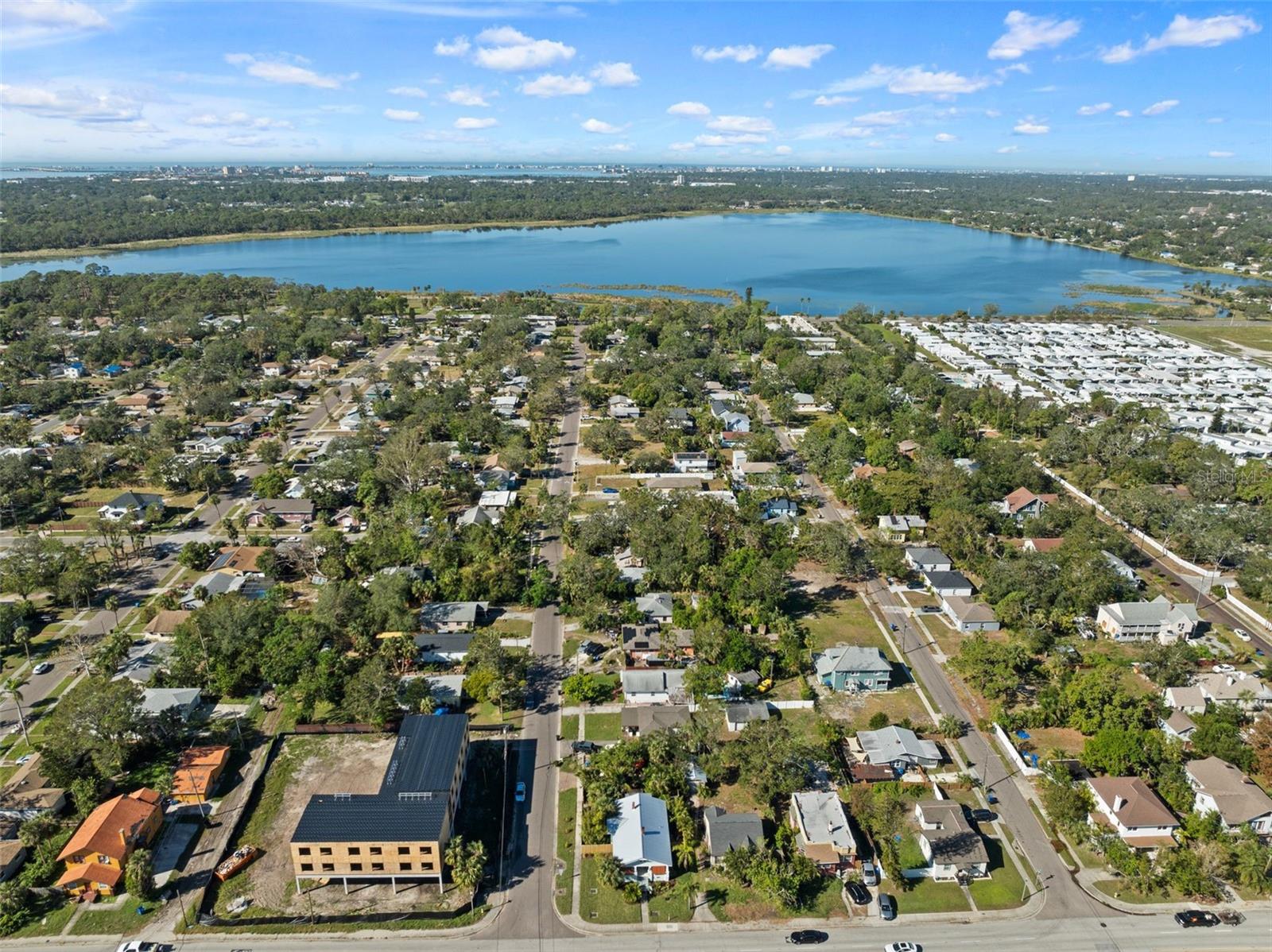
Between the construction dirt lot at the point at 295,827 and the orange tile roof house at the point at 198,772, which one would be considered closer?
the construction dirt lot at the point at 295,827

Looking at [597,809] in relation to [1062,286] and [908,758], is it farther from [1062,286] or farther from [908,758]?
[1062,286]

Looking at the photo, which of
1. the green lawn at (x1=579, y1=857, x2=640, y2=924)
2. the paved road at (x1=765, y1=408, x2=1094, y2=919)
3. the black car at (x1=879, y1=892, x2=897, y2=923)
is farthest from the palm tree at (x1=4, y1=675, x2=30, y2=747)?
the paved road at (x1=765, y1=408, x2=1094, y2=919)

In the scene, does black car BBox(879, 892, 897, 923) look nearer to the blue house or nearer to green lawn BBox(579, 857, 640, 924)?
green lawn BBox(579, 857, 640, 924)

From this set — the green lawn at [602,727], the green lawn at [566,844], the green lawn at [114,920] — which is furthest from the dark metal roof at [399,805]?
the green lawn at [602,727]

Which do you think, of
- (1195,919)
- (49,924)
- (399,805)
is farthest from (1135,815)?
(49,924)

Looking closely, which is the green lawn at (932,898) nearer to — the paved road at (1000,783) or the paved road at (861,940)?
the paved road at (861,940)

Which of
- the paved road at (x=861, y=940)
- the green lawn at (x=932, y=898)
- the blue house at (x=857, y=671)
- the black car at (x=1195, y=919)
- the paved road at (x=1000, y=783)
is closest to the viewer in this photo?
the paved road at (x=861, y=940)

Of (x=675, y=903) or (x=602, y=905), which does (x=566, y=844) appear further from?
(x=675, y=903)

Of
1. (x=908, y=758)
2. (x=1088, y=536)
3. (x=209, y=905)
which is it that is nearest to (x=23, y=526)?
(x=209, y=905)
